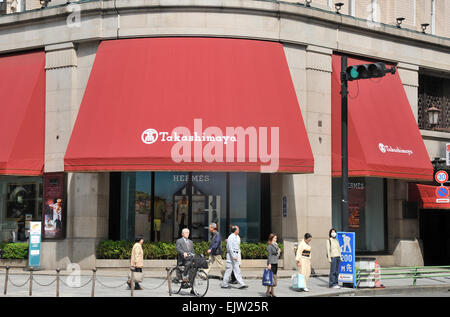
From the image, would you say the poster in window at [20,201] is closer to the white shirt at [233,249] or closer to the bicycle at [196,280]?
the white shirt at [233,249]

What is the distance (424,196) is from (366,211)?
2453 mm

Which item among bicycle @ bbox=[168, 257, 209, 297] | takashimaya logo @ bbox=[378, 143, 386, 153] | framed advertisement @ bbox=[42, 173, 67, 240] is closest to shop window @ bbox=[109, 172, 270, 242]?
framed advertisement @ bbox=[42, 173, 67, 240]

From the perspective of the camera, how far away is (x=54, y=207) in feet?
88.7

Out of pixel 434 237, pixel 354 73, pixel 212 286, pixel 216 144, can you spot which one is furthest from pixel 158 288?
pixel 434 237

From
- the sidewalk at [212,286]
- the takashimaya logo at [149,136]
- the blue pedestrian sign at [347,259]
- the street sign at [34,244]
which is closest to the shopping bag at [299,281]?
the sidewalk at [212,286]

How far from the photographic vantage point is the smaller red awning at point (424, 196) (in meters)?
30.1

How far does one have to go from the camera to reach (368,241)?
30.4 metres

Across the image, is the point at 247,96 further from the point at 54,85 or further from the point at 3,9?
the point at 3,9

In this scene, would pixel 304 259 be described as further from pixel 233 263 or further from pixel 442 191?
pixel 442 191

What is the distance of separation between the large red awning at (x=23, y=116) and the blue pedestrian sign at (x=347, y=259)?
11611 millimetres

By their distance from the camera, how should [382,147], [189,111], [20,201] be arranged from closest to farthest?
[189,111] < [382,147] < [20,201]

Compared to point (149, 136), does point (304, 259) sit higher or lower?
lower

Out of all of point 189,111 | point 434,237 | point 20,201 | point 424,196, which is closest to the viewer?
point 189,111

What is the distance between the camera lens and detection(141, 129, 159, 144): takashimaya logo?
2427cm
